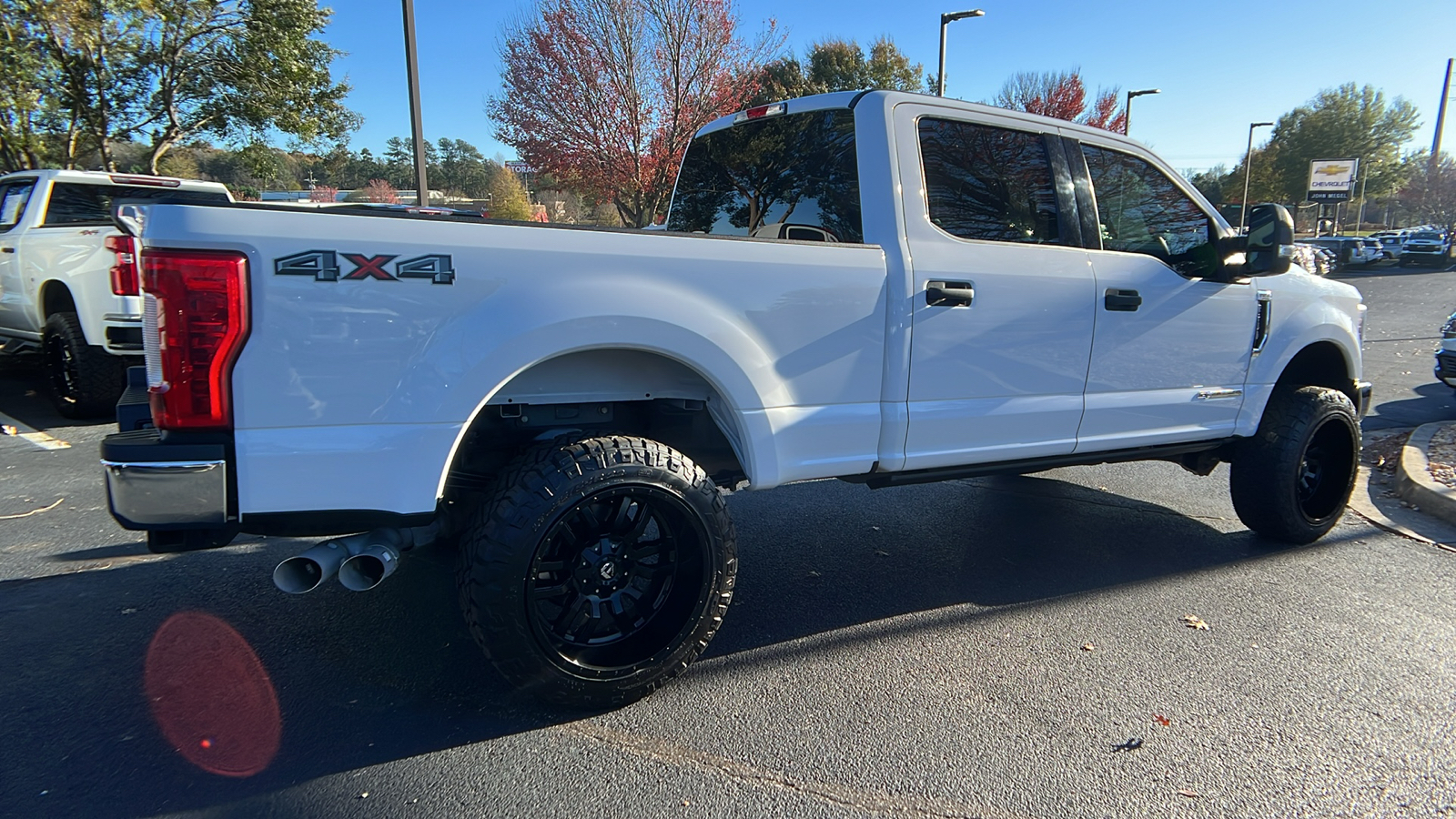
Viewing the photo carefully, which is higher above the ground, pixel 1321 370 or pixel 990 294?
pixel 990 294

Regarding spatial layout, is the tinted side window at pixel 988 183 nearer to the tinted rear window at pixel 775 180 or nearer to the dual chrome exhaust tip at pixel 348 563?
the tinted rear window at pixel 775 180

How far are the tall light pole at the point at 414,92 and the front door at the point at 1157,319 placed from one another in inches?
336

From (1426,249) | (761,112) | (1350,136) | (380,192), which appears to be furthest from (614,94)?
(1350,136)

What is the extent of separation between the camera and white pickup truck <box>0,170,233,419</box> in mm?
6492

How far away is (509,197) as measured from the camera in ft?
107

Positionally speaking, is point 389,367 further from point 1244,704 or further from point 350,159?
point 350,159

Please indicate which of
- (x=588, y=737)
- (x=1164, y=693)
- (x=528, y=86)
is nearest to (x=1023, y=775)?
(x=1164, y=693)

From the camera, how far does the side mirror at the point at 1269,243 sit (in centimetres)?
386

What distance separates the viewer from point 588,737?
2711mm

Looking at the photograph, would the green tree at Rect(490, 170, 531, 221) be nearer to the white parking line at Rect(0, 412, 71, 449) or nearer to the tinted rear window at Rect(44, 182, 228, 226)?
the tinted rear window at Rect(44, 182, 228, 226)

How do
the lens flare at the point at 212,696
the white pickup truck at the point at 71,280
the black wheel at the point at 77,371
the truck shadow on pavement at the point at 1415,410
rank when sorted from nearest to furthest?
the lens flare at the point at 212,696 < the white pickup truck at the point at 71,280 < the black wheel at the point at 77,371 < the truck shadow on pavement at the point at 1415,410

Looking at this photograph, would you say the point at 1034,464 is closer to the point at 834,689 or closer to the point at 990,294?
the point at 990,294

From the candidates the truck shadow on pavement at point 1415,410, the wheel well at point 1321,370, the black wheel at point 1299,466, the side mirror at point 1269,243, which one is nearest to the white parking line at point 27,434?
the side mirror at point 1269,243

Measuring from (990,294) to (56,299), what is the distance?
755cm
